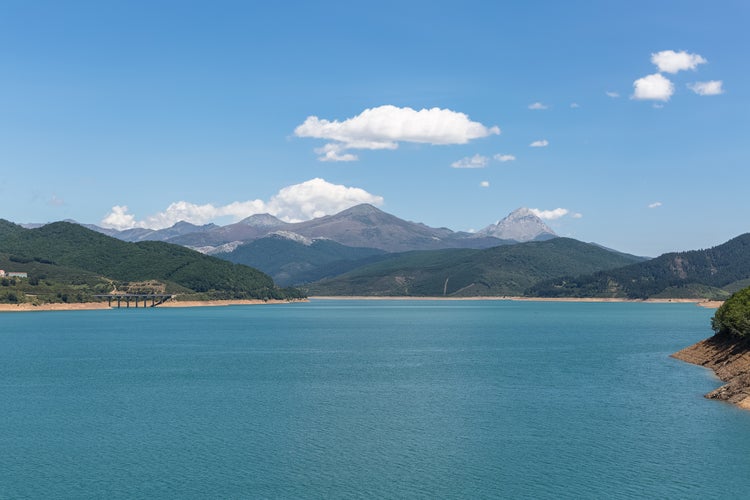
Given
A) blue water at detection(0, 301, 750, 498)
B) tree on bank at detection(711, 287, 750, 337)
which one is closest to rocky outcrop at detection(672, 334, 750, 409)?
tree on bank at detection(711, 287, 750, 337)

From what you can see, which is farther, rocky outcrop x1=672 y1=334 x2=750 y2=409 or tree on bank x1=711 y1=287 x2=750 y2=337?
tree on bank x1=711 y1=287 x2=750 y2=337

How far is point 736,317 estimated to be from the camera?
123812mm

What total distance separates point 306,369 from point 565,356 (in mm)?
55238

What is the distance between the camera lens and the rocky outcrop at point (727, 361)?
304ft

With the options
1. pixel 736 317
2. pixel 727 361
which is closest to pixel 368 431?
pixel 727 361

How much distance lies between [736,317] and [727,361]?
284 inches

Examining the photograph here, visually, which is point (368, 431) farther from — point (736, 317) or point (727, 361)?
point (736, 317)

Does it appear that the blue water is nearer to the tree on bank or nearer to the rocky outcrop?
the rocky outcrop

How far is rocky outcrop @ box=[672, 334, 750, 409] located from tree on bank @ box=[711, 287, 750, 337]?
167cm

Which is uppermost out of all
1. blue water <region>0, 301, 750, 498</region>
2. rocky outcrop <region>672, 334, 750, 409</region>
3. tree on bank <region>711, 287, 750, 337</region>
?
tree on bank <region>711, 287, 750, 337</region>

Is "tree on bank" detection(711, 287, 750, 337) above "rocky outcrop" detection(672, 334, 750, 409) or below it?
above

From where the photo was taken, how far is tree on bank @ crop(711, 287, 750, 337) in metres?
120

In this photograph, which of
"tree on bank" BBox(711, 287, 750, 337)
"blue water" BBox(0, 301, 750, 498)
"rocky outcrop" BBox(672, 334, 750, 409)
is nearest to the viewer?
"blue water" BBox(0, 301, 750, 498)

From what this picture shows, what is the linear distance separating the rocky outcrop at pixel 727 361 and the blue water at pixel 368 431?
3.06 metres
